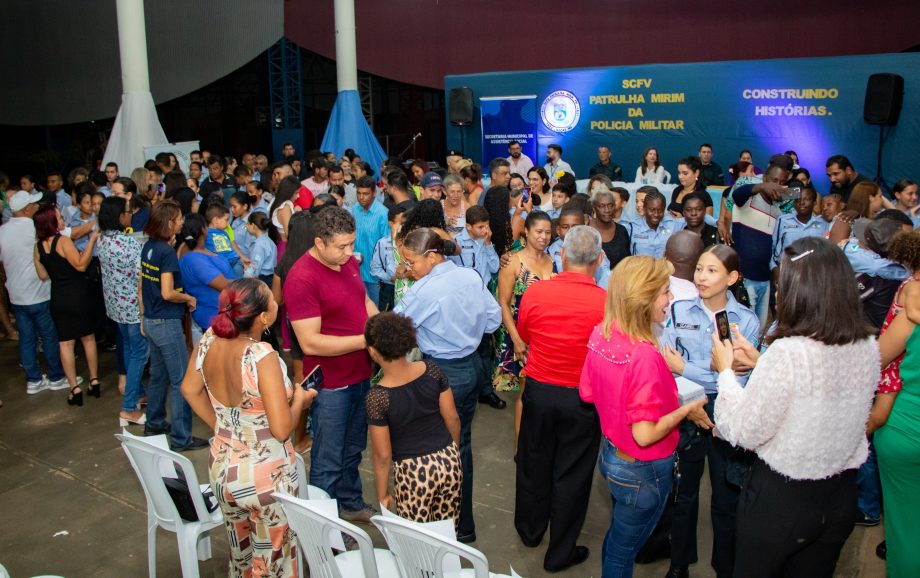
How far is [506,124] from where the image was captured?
12719mm

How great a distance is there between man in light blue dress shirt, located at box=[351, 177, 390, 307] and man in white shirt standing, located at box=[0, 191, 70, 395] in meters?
2.34

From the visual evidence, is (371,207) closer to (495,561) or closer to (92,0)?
(495,561)

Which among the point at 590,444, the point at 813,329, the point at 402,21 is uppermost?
the point at 402,21

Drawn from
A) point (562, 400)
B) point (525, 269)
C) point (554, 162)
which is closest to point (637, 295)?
point (562, 400)

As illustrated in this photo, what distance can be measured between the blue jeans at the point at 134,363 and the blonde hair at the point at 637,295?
3638 mm

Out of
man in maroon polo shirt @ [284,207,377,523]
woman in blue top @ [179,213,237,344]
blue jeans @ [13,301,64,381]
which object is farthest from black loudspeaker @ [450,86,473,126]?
man in maroon polo shirt @ [284,207,377,523]

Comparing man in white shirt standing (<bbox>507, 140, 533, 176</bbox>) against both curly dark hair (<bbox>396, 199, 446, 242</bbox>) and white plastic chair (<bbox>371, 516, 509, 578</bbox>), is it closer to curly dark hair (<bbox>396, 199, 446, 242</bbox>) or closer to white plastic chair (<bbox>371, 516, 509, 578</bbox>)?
curly dark hair (<bbox>396, 199, 446, 242</bbox>)

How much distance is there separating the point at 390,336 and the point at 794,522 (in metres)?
1.46

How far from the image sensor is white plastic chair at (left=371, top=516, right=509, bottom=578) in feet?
7.32

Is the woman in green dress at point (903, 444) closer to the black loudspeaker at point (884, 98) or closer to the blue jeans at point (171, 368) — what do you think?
the blue jeans at point (171, 368)

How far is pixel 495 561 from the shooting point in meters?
3.62

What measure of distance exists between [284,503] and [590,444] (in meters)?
1.43

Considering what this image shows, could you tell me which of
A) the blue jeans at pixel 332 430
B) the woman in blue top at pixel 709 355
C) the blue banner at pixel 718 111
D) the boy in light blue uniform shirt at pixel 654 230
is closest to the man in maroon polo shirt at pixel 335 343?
the blue jeans at pixel 332 430

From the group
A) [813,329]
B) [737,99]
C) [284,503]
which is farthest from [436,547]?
[737,99]
